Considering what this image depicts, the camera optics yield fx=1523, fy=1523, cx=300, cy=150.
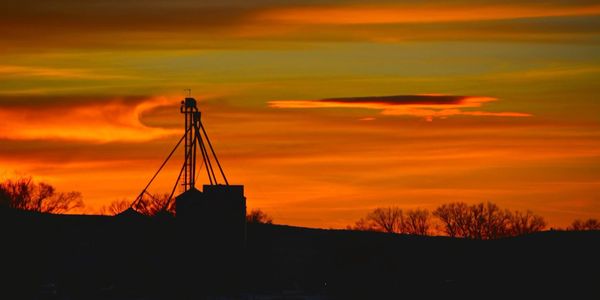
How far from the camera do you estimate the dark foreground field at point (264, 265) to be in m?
90.2

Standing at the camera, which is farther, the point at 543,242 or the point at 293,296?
the point at 543,242

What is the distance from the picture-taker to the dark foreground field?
296 ft

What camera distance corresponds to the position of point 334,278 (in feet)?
316

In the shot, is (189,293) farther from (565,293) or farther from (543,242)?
(543,242)

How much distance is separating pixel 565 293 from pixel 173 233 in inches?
957

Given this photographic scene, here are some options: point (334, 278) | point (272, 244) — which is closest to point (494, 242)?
point (272, 244)

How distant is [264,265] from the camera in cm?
9975

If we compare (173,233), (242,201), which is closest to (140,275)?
(173,233)

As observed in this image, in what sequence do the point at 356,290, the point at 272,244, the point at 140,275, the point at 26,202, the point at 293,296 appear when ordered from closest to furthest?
the point at 293,296 < the point at 356,290 < the point at 140,275 < the point at 272,244 < the point at 26,202

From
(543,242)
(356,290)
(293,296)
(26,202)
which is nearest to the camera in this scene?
(293,296)

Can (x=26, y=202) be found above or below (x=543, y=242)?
above

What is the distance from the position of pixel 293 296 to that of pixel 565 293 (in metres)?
18.0

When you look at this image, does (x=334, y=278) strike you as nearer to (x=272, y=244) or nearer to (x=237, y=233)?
(x=237, y=233)

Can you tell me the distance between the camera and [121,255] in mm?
102312
